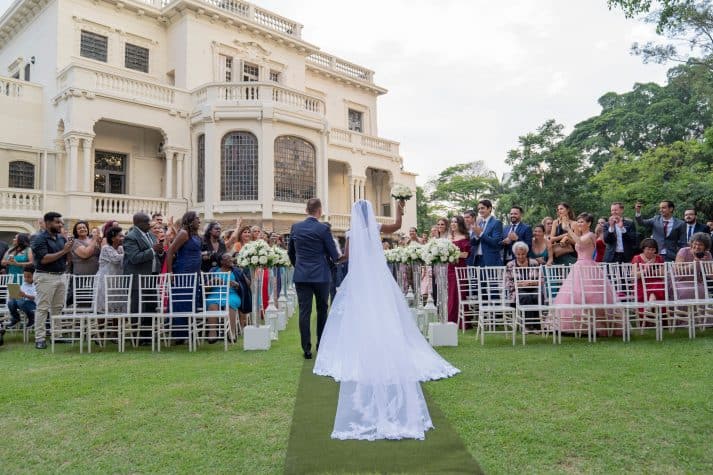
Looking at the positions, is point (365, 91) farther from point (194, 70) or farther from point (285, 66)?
point (194, 70)

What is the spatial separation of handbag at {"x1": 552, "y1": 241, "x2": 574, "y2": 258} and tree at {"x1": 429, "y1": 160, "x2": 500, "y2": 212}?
4365 centimetres

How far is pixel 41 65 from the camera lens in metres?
19.6

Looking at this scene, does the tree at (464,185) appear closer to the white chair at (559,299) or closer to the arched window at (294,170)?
the arched window at (294,170)

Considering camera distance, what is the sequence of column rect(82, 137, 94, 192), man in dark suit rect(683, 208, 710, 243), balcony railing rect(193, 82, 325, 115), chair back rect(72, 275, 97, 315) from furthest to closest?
balcony railing rect(193, 82, 325, 115) < column rect(82, 137, 94, 192) < man in dark suit rect(683, 208, 710, 243) < chair back rect(72, 275, 97, 315)

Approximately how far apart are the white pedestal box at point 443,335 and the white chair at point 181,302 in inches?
138

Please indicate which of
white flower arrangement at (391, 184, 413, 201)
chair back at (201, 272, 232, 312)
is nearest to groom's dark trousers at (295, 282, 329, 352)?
chair back at (201, 272, 232, 312)

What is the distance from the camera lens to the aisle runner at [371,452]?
308 cm

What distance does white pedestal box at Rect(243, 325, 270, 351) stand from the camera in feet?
24.1

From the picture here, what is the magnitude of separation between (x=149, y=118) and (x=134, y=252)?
1319 cm

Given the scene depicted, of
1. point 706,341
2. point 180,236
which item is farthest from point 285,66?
point 706,341

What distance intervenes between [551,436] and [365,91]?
1089 inches

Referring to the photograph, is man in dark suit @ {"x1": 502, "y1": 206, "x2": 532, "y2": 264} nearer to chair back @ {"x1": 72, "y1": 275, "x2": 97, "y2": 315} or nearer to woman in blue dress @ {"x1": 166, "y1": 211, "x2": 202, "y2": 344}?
woman in blue dress @ {"x1": 166, "y1": 211, "x2": 202, "y2": 344}

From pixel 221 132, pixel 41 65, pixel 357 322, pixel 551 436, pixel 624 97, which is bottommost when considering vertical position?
pixel 551 436

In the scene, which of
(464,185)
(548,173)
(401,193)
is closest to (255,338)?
(401,193)
